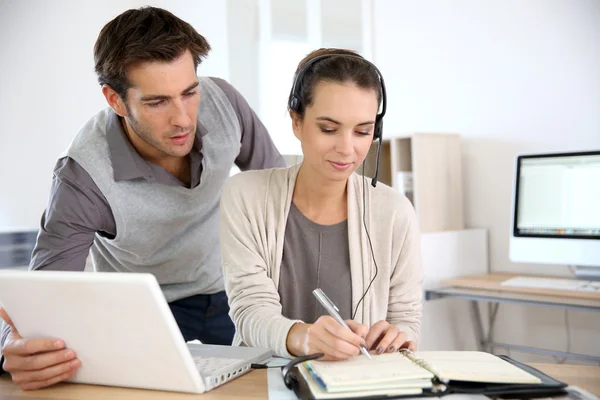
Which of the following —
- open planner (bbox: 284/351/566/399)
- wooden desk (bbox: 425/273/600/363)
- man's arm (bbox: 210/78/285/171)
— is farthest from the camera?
wooden desk (bbox: 425/273/600/363)

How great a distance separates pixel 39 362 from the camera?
1.04 metres

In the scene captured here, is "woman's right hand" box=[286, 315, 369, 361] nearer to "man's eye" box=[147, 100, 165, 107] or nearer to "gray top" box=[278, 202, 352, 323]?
"gray top" box=[278, 202, 352, 323]

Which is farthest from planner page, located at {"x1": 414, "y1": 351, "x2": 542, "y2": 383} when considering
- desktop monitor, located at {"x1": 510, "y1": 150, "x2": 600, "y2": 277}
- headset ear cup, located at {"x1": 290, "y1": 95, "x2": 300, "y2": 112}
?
desktop monitor, located at {"x1": 510, "y1": 150, "x2": 600, "y2": 277}

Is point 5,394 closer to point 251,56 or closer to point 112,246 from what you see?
point 112,246

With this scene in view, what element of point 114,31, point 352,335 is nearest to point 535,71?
point 114,31

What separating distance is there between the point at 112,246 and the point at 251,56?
7.88ft

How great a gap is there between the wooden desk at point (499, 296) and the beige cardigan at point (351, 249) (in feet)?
3.45

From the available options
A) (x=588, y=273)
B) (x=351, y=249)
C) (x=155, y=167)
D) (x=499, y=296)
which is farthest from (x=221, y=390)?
(x=588, y=273)

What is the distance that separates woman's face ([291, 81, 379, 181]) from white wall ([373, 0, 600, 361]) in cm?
170

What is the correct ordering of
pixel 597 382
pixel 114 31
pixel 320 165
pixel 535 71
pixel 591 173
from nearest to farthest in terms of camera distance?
pixel 597 382
pixel 320 165
pixel 114 31
pixel 591 173
pixel 535 71

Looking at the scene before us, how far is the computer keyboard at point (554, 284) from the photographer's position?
2311mm

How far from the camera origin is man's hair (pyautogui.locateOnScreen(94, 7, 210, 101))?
1.47m

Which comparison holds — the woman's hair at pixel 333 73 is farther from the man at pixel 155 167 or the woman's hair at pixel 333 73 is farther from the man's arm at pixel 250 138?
the man's arm at pixel 250 138

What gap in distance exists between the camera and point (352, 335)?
3.32ft
